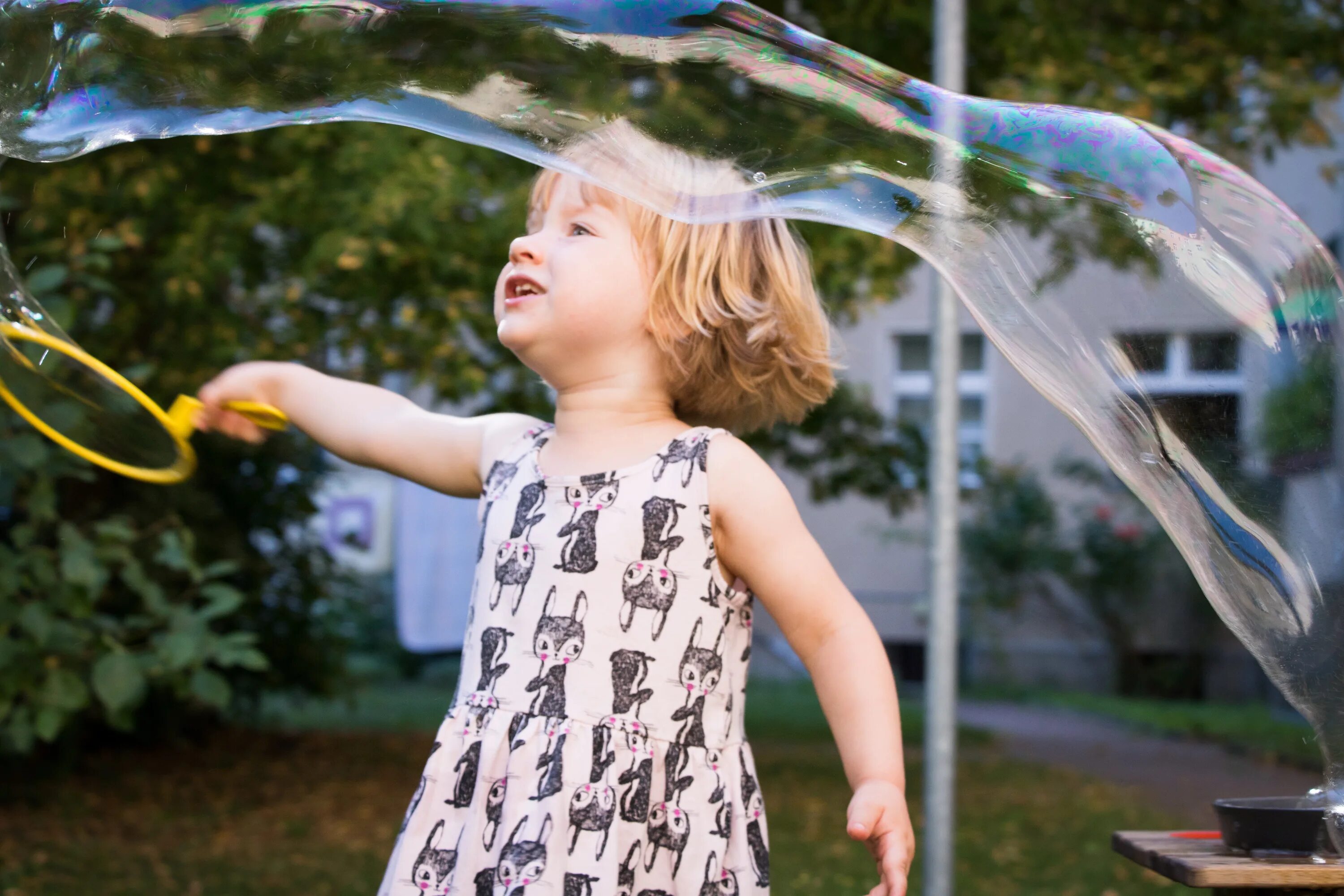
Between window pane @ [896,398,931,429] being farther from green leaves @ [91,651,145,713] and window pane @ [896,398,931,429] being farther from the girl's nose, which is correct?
the girl's nose

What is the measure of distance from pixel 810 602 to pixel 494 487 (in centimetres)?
45

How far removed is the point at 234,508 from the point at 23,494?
342cm

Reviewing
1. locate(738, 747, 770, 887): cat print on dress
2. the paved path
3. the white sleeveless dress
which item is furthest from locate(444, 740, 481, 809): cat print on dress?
the paved path

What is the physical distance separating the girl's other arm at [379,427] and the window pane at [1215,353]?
87 cm

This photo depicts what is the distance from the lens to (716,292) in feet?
5.90

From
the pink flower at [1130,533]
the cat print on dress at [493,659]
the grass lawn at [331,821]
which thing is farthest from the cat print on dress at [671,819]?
the pink flower at [1130,533]

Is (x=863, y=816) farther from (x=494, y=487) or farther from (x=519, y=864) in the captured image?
(x=494, y=487)

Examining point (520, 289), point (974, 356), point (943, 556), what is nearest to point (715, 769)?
point (520, 289)

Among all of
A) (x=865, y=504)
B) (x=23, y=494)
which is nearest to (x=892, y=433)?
(x=23, y=494)

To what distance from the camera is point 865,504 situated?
1351cm

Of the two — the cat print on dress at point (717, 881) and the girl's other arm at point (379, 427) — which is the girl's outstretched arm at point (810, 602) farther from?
the girl's other arm at point (379, 427)

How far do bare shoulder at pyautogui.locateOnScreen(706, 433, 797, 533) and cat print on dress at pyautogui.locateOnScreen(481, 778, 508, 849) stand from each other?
40cm

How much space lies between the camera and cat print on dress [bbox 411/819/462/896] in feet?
5.04

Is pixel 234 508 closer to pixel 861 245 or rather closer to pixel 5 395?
pixel 861 245
